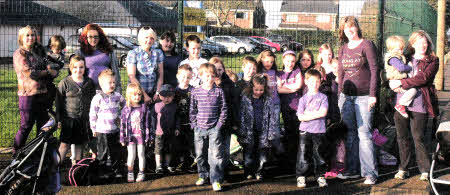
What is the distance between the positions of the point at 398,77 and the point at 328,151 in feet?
4.05

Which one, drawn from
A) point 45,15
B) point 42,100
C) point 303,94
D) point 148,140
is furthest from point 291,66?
point 45,15

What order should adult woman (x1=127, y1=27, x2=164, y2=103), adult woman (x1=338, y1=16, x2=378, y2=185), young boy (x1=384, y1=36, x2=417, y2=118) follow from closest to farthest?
adult woman (x1=338, y1=16, x2=378, y2=185)
young boy (x1=384, y1=36, x2=417, y2=118)
adult woman (x1=127, y1=27, x2=164, y2=103)

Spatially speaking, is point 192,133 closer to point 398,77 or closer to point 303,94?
point 303,94

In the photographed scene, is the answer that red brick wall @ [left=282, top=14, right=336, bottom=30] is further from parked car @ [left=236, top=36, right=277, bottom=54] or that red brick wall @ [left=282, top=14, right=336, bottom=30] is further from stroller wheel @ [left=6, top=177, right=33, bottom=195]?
stroller wheel @ [left=6, top=177, right=33, bottom=195]

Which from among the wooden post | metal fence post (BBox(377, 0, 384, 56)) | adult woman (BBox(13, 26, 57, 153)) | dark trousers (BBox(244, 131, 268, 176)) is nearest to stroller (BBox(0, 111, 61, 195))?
adult woman (BBox(13, 26, 57, 153))

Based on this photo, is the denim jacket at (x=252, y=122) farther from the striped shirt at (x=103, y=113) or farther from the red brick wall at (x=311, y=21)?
the red brick wall at (x=311, y=21)

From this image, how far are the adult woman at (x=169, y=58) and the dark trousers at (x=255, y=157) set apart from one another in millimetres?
1352

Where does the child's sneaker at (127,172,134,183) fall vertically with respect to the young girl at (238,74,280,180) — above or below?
below

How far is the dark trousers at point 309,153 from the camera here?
229 inches

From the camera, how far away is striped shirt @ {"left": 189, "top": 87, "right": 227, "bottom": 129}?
5594mm

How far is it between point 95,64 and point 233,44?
7.75 feet

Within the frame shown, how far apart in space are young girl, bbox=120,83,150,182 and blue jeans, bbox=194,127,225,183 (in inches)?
25.4

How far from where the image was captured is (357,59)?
5.73 metres

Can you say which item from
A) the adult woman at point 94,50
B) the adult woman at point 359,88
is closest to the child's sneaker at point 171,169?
the adult woman at point 94,50
